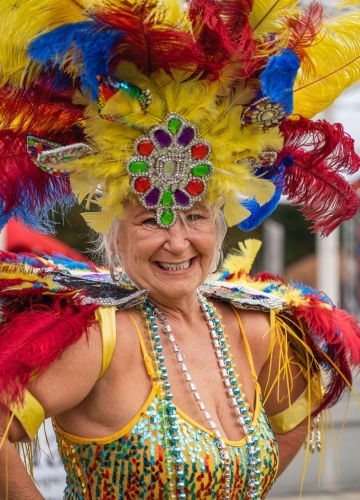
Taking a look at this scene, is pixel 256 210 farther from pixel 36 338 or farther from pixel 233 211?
pixel 36 338

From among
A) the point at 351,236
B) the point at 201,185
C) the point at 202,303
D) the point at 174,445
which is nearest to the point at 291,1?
the point at 201,185

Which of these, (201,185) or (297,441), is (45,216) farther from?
(297,441)

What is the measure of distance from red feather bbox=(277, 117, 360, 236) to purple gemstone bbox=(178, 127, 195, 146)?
0.35m

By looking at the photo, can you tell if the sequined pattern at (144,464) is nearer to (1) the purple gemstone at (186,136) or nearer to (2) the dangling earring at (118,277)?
(2) the dangling earring at (118,277)

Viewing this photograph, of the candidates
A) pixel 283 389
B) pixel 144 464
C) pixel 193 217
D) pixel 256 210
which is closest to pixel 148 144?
pixel 193 217

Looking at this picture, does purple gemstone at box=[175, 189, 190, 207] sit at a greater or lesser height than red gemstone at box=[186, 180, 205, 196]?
lesser

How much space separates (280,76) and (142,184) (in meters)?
0.47

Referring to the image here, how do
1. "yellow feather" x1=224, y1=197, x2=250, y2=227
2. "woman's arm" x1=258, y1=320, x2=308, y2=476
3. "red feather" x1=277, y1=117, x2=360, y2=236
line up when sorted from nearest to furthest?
"yellow feather" x1=224, y1=197, x2=250, y2=227 < "red feather" x1=277, y1=117, x2=360, y2=236 < "woman's arm" x1=258, y1=320, x2=308, y2=476

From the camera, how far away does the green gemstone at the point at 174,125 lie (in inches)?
83.2

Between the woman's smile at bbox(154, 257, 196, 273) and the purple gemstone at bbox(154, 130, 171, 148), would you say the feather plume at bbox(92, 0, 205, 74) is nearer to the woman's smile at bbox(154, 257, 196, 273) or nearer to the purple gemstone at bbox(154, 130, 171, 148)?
the purple gemstone at bbox(154, 130, 171, 148)

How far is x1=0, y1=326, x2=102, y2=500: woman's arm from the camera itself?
189 centimetres

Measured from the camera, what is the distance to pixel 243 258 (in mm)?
2928

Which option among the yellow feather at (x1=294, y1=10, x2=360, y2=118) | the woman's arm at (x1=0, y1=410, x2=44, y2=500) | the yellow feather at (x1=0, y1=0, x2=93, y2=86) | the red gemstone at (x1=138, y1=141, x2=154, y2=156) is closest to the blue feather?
the yellow feather at (x1=294, y1=10, x2=360, y2=118)

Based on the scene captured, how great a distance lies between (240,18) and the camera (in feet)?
6.73
